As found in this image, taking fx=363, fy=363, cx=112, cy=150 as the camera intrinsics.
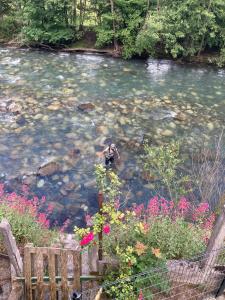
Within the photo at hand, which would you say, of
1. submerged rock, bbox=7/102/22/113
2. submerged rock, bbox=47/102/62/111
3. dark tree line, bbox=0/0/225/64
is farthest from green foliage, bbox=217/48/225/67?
submerged rock, bbox=7/102/22/113

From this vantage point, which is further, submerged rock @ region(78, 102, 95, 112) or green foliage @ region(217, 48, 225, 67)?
green foliage @ region(217, 48, 225, 67)

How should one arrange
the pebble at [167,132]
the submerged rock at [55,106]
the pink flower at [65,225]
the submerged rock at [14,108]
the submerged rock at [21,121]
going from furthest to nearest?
the submerged rock at [55,106]
the submerged rock at [14,108]
the submerged rock at [21,121]
the pebble at [167,132]
the pink flower at [65,225]

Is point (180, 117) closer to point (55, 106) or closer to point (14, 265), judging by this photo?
point (55, 106)

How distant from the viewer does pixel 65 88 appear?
36.2 feet

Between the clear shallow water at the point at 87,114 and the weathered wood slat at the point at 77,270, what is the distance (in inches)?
100

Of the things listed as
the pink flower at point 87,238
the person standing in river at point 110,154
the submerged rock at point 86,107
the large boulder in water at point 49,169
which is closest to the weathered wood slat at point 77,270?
the pink flower at point 87,238

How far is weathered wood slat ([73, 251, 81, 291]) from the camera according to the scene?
3920mm

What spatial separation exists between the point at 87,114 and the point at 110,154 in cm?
219

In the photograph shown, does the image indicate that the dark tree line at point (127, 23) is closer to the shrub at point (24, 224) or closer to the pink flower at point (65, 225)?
the pink flower at point (65, 225)

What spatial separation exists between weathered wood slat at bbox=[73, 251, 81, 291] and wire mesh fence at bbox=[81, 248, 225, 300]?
177 millimetres

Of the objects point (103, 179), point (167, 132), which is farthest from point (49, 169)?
point (103, 179)

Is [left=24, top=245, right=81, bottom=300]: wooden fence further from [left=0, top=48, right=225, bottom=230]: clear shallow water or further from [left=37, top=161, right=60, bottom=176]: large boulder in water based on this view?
[left=37, top=161, right=60, bottom=176]: large boulder in water

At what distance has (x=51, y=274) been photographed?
3992 mm

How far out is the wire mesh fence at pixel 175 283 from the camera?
407 cm
